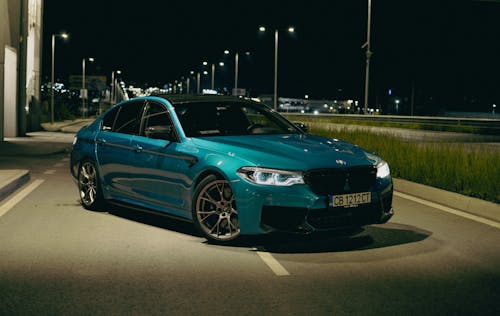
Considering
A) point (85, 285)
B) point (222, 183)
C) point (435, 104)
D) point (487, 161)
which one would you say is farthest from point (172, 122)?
point (435, 104)

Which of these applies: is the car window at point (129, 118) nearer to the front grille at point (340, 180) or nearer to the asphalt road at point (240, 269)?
the asphalt road at point (240, 269)

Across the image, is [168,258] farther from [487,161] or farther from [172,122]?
[487,161]

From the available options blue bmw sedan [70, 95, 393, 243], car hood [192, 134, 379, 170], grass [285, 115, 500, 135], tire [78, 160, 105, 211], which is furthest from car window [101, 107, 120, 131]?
grass [285, 115, 500, 135]

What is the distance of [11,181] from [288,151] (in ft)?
21.2

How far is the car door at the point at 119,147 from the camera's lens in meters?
9.80

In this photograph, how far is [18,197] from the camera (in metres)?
12.1

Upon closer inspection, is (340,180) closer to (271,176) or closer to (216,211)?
(271,176)

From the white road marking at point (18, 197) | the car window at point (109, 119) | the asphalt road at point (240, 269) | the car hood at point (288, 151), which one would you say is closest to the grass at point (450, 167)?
the asphalt road at point (240, 269)

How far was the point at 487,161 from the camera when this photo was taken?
13312 millimetres

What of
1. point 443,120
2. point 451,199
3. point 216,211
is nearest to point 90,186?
point 216,211

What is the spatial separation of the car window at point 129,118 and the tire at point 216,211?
1926mm

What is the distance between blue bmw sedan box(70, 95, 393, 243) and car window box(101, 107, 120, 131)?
234 millimetres

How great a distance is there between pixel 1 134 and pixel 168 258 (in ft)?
66.4

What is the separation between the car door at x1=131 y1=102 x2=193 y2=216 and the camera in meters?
8.68
